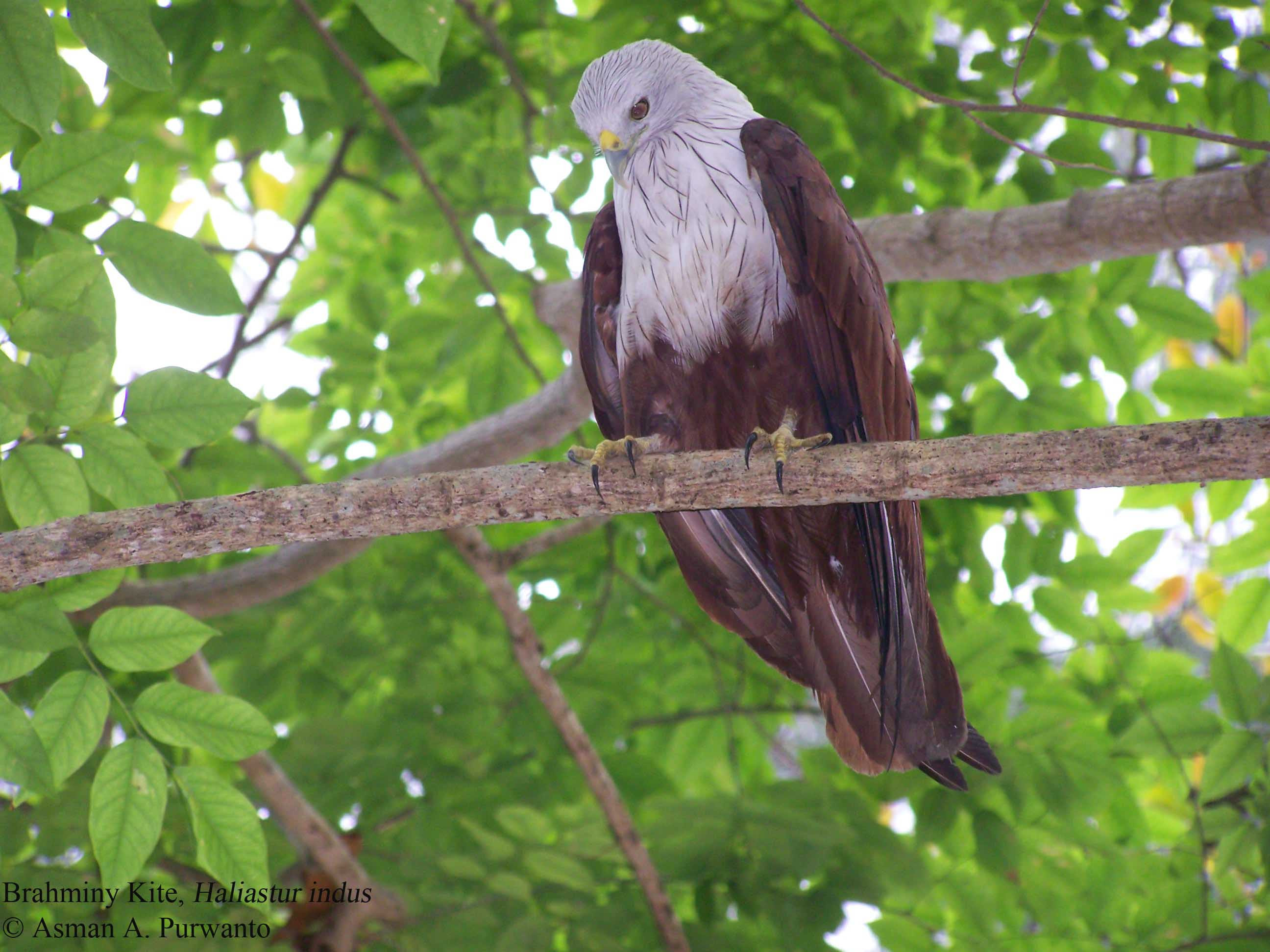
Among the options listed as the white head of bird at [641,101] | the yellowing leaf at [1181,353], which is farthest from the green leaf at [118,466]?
the yellowing leaf at [1181,353]

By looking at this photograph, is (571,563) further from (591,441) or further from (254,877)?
(254,877)

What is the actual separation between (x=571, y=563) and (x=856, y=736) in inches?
76.3

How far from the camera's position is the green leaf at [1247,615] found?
134 inches

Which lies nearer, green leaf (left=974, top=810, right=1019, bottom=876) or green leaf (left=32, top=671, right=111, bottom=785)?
green leaf (left=32, top=671, right=111, bottom=785)

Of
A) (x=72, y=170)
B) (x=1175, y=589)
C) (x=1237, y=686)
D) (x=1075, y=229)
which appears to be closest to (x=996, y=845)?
(x=1237, y=686)

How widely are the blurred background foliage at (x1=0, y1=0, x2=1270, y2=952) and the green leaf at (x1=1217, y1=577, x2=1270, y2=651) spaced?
0.01 metres

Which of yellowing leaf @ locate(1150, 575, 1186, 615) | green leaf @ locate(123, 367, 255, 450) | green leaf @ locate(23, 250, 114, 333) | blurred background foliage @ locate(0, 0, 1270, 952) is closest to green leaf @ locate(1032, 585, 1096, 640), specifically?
blurred background foliage @ locate(0, 0, 1270, 952)

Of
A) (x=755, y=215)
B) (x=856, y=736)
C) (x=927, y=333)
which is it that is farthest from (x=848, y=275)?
(x=927, y=333)

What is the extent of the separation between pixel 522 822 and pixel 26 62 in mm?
2430

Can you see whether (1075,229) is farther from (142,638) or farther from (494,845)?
(142,638)

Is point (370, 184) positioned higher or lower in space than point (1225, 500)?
higher

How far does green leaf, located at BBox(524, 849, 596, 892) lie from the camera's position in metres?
3.10

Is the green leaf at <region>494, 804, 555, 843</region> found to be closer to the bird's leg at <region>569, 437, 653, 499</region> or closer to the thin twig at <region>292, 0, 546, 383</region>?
the bird's leg at <region>569, 437, 653, 499</region>

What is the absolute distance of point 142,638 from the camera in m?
2.40
